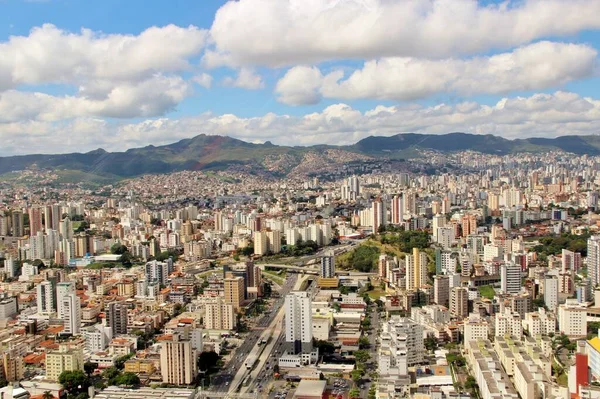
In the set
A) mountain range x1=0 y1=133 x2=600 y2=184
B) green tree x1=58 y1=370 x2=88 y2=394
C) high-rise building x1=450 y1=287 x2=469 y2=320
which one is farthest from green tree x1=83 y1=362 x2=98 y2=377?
mountain range x1=0 y1=133 x2=600 y2=184

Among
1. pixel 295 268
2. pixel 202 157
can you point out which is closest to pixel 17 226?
pixel 295 268

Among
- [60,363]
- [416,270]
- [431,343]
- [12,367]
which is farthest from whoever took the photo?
[416,270]

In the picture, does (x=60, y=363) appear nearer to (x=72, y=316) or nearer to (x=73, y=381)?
(x=73, y=381)

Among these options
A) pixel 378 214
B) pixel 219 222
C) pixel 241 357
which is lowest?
pixel 241 357

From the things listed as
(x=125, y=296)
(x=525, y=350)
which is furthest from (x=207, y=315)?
(x=525, y=350)

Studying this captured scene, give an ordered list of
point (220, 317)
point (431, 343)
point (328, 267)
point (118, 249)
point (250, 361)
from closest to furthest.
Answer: point (250, 361)
point (431, 343)
point (220, 317)
point (328, 267)
point (118, 249)

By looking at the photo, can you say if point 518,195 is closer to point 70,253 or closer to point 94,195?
point 70,253

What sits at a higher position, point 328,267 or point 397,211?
point 397,211
